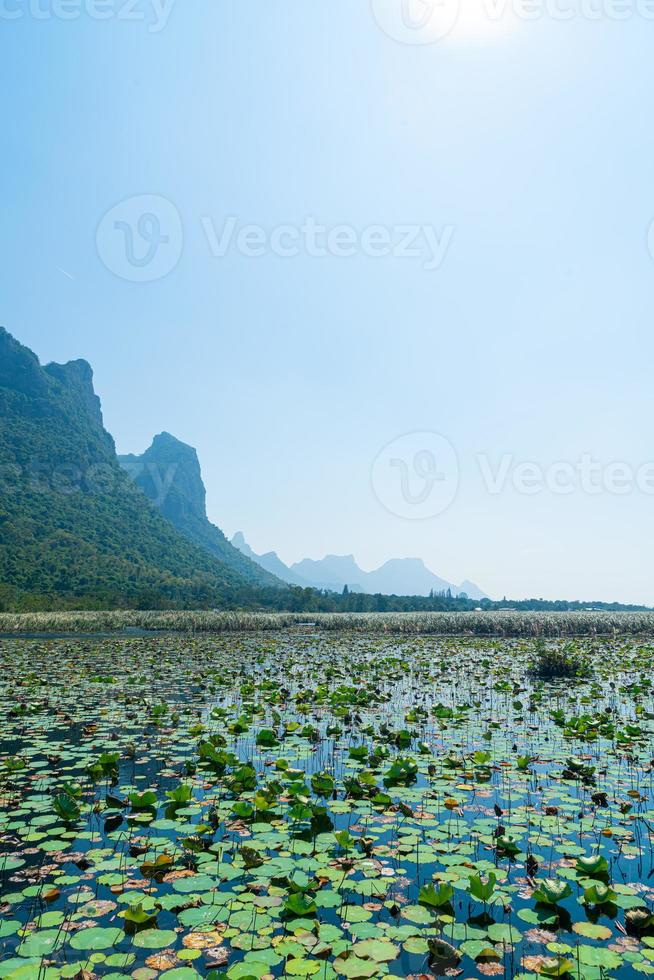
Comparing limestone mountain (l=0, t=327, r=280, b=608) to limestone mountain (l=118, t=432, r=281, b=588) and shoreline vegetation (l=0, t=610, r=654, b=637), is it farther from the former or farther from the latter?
limestone mountain (l=118, t=432, r=281, b=588)

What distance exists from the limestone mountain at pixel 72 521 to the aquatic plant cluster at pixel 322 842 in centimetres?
4207

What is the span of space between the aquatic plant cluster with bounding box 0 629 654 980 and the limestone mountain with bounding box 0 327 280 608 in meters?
42.1

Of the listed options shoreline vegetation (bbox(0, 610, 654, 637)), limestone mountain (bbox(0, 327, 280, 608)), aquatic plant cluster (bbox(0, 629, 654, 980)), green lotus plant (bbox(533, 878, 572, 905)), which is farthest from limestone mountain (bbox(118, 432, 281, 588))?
green lotus plant (bbox(533, 878, 572, 905))

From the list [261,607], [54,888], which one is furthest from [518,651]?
[261,607]

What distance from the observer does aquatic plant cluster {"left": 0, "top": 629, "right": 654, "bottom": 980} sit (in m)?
4.02

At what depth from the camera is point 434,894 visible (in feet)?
14.6

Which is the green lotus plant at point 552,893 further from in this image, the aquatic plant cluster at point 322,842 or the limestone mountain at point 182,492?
the limestone mountain at point 182,492

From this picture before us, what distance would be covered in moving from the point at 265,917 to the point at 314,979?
0.82 m

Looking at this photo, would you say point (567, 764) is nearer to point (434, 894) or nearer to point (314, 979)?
point (434, 894)

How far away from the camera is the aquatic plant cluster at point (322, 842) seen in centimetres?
402

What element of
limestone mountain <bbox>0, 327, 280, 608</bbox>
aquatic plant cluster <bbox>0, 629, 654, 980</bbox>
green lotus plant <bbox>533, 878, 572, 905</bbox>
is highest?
limestone mountain <bbox>0, 327, 280, 608</bbox>

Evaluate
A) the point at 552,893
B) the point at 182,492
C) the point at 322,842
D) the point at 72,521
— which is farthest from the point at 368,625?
the point at 182,492

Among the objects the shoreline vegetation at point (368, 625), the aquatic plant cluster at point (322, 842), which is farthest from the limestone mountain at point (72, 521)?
the aquatic plant cluster at point (322, 842)

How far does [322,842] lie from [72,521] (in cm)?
7106
